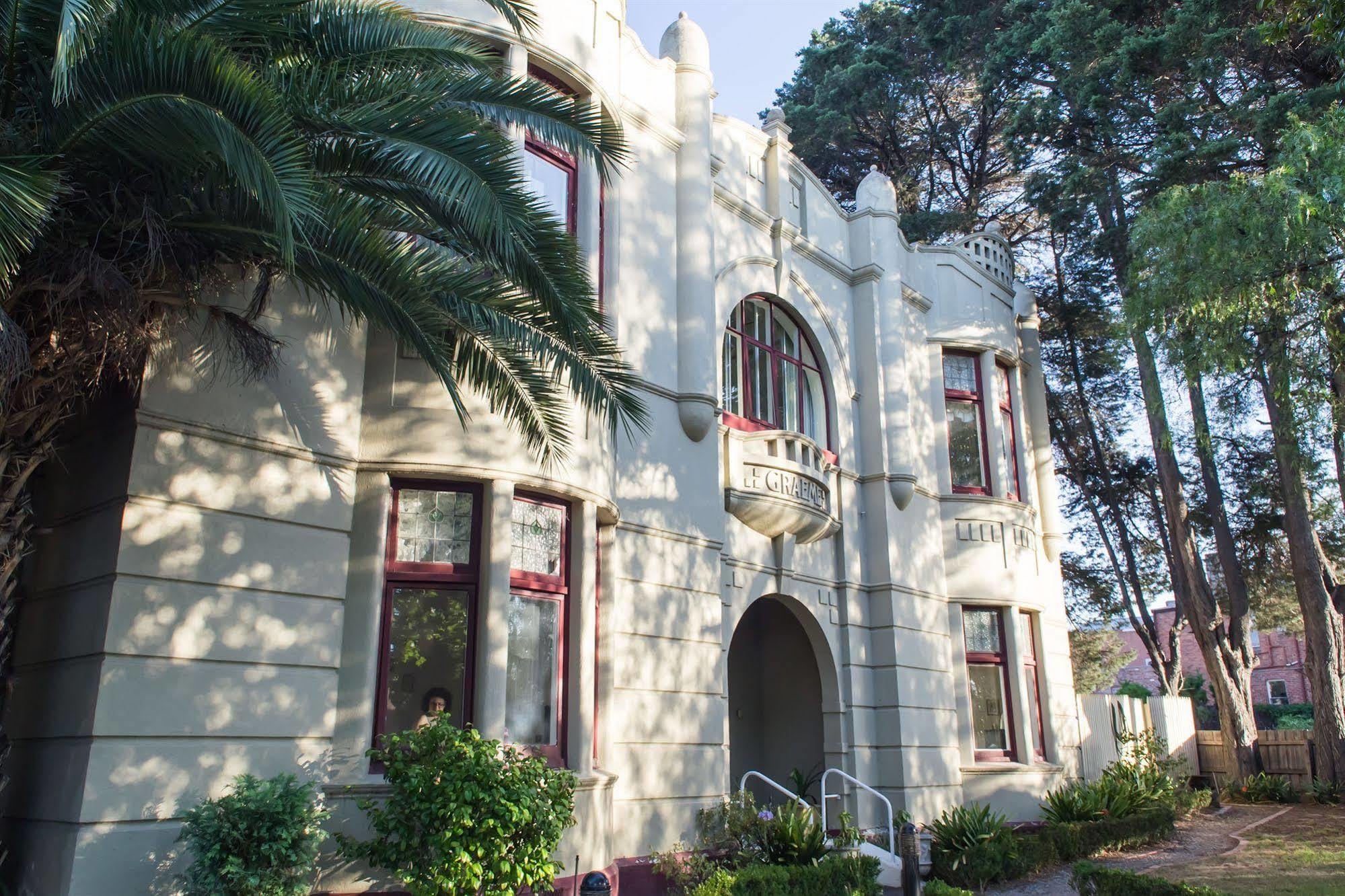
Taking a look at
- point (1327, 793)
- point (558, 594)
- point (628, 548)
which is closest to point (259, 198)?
point (558, 594)

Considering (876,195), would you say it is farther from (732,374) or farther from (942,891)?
(942,891)

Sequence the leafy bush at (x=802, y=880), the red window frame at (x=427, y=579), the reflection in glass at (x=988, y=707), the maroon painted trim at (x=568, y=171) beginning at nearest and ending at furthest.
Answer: the red window frame at (x=427, y=579) → the leafy bush at (x=802, y=880) → the maroon painted trim at (x=568, y=171) → the reflection in glass at (x=988, y=707)

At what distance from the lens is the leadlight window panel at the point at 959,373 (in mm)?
19578

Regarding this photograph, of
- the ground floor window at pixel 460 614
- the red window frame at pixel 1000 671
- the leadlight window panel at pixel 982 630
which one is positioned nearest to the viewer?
the ground floor window at pixel 460 614

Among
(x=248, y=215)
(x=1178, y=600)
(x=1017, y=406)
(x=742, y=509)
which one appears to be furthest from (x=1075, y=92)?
(x=248, y=215)

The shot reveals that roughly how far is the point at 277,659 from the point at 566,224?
5.60 meters

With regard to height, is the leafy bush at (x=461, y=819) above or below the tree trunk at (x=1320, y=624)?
below

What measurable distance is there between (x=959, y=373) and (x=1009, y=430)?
1609 mm

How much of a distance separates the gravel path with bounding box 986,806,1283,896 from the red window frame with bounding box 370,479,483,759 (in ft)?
25.5

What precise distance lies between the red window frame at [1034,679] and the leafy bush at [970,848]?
145 inches

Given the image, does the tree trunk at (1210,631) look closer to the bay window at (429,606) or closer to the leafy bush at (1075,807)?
the leafy bush at (1075,807)

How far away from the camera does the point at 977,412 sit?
771 inches

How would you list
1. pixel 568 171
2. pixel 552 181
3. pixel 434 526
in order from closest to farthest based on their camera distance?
pixel 434 526, pixel 552 181, pixel 568 171

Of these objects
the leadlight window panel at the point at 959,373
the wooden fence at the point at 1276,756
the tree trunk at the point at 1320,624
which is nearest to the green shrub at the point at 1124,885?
the leadlight window panel at the point at 959,373
